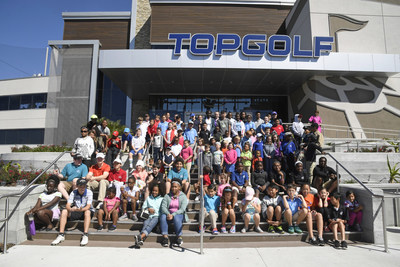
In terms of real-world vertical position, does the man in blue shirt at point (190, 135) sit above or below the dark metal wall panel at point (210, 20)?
below

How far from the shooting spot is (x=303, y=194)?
18.7 ft

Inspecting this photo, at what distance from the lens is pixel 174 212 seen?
5.21m

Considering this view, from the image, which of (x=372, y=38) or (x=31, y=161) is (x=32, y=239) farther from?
(x=372, y=38)

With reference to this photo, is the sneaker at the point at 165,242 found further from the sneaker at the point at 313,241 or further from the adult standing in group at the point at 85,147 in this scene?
the adult standing in group at the point at 85,147

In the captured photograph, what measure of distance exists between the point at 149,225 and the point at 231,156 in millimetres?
3262

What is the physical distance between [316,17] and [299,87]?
15.4ft

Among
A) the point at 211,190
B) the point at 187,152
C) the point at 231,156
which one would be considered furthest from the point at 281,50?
the point at 211,190

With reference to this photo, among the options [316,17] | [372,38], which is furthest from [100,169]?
[372,38]

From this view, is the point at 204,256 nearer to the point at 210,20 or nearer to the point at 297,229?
the point at 297,229

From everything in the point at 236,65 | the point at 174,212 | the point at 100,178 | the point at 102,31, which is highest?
the point at 102,31

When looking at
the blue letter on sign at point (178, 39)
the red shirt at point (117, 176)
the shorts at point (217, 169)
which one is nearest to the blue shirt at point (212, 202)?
the shorts at point (217, 169)

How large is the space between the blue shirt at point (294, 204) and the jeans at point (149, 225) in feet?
10.7

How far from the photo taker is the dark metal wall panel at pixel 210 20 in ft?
60.2

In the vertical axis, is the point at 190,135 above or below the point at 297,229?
above
